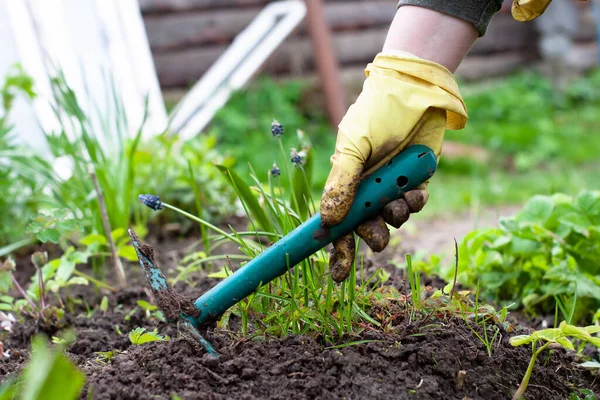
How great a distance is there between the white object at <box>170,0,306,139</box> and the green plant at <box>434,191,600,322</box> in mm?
2668

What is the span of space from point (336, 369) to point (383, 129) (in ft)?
1.55

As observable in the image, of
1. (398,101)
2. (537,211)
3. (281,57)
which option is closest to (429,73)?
(398,101)

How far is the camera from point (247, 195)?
1.61 meters

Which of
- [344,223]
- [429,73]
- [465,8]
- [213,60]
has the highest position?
[465,8]

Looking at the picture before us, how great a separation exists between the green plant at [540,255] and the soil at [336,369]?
42 cm

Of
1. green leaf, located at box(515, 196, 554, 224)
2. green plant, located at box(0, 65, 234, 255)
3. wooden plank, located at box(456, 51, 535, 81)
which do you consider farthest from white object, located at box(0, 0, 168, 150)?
wooden plank, located at box(456, 51, 535, 81)

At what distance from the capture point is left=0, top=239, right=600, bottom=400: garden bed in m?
1.15

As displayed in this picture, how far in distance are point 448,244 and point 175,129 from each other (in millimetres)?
2025

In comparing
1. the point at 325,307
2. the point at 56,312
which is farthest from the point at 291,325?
the point at 56,312

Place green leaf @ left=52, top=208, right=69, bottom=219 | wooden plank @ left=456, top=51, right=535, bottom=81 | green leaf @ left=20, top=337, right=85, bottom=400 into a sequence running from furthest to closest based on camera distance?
wooden plank @ left=456, top=51, right=535, bottom=81 → green leaf @ left=52, top=208, right=69, bottom=219 → green leaf @ left=20, top=337, right=85, bottom=400

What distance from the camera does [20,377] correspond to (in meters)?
1.23

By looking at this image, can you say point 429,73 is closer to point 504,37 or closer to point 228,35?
point 228,35

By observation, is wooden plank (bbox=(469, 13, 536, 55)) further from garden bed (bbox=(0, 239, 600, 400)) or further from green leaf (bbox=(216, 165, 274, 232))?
garden bed (bbox=(0, 239, 600, 400))

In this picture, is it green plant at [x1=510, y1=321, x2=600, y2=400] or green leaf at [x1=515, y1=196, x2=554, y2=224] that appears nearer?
green plant at [x1=510, y1=321, x2=600, y2=400]
